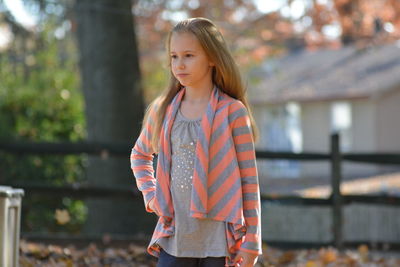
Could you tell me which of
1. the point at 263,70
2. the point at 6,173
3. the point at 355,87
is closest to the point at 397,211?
the point at 6,173

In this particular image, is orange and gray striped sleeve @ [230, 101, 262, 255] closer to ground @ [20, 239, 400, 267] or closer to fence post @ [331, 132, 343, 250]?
ground @ [20, 239, 400, 267]

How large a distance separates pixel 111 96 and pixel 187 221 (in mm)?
4983

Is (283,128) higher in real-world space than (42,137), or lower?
lower

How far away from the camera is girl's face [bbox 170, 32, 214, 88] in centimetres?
339

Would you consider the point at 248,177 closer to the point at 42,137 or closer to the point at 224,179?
the point at 224,179

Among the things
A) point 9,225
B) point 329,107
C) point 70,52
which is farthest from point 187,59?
point 329,107

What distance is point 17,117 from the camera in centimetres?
1004

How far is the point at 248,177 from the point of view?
3.35m

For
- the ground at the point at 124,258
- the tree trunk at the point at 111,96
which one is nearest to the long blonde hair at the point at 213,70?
the ground at the point at 124,258

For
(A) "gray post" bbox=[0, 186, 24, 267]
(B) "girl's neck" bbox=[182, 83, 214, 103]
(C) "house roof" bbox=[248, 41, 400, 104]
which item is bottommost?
(A) "gray post" bbox=[0, 186, 24, 267]

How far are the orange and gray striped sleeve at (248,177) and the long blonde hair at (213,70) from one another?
153 millimetres

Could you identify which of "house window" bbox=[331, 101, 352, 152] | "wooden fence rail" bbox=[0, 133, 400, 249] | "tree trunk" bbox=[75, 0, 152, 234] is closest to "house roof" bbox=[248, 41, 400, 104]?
"house window" bbox=[331, 101, 352, 152]

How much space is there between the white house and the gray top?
1927 cm

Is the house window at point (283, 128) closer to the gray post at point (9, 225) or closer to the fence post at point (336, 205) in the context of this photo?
the fence post at point (336, 205)
